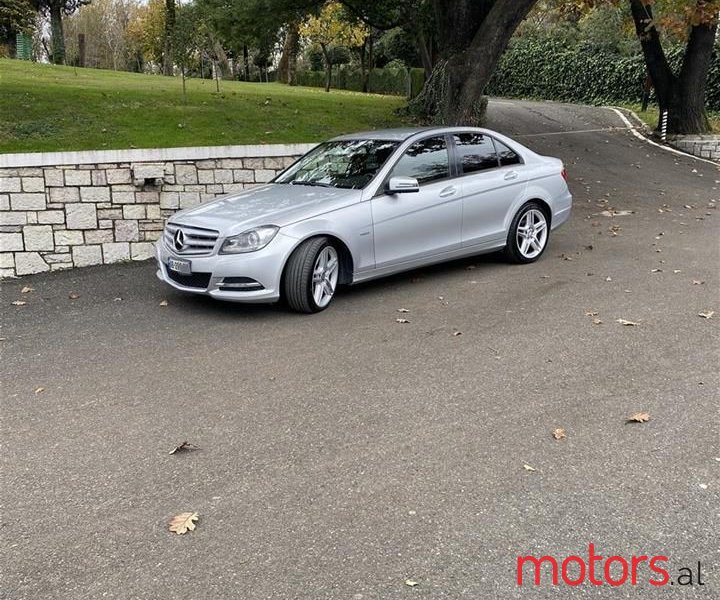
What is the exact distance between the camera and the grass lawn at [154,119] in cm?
1162

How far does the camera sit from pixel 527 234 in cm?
864

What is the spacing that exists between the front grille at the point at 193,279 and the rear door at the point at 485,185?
286 cm

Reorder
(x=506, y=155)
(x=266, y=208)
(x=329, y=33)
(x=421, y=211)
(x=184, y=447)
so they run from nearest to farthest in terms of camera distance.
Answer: (x=184, y=447) → (x=266, y=208) → (x=421, y=211) → (x=506, y=155) → (x=329, y=33)

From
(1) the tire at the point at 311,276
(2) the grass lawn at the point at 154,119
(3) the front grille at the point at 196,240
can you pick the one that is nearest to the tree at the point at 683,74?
(2) the grass lawn at the point at 154,119

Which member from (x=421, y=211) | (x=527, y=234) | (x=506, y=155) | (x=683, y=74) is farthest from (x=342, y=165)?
(x=683, y=74)

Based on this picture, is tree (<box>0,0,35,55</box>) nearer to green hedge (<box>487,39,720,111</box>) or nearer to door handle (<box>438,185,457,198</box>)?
green hedge (<box>487,39,720,111</box>)

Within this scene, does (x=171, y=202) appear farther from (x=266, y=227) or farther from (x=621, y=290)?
Answer: (x=621, y=290)

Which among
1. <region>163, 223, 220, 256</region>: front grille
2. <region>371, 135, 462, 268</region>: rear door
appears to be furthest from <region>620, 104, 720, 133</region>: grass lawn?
<region>163, 223, 220, 256</region>: front grille

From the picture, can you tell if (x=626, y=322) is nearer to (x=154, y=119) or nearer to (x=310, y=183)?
(x=310, y=183)

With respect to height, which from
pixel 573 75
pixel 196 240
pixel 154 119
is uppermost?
pixel 573 75

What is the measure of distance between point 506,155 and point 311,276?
3262 mm

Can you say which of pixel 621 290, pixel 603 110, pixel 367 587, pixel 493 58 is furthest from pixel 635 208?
pixel 603 110

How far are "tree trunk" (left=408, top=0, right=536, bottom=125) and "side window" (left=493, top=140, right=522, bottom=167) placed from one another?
6298 mm

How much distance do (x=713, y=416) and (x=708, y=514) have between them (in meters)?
1.21
